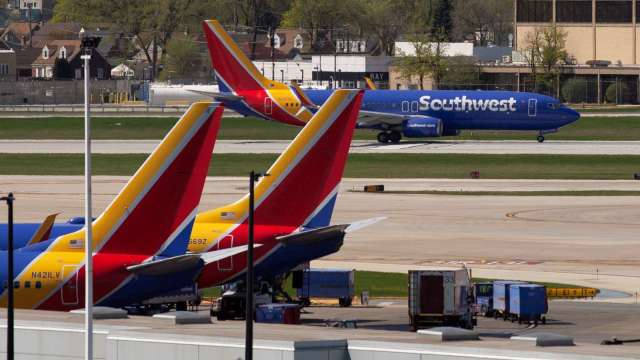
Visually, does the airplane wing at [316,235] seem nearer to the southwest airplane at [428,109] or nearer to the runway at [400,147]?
the runway at [400,147]

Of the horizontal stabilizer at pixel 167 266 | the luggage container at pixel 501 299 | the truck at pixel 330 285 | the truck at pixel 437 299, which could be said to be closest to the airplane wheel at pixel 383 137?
the truck at pixel 330 285

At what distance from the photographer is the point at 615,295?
58.2 metres

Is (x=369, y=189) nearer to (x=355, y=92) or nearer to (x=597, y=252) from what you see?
(x=597, y=252)

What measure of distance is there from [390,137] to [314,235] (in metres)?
92.6

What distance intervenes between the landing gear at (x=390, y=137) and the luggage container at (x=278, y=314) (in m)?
91.6

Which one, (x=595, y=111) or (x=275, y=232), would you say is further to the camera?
(x=595, y=111)

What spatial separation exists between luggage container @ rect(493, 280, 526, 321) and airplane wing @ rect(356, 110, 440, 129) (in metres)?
81.9

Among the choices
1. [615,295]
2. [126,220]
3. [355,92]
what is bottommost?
[615,295]

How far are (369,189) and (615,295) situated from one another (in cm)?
4003

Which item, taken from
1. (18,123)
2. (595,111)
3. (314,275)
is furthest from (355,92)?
(595,111)

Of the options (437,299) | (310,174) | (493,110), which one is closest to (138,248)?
(310,174)

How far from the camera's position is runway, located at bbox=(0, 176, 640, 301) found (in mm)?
65625

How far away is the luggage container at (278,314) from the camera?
46500 mm

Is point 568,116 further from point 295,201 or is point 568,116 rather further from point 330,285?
point 295,201
